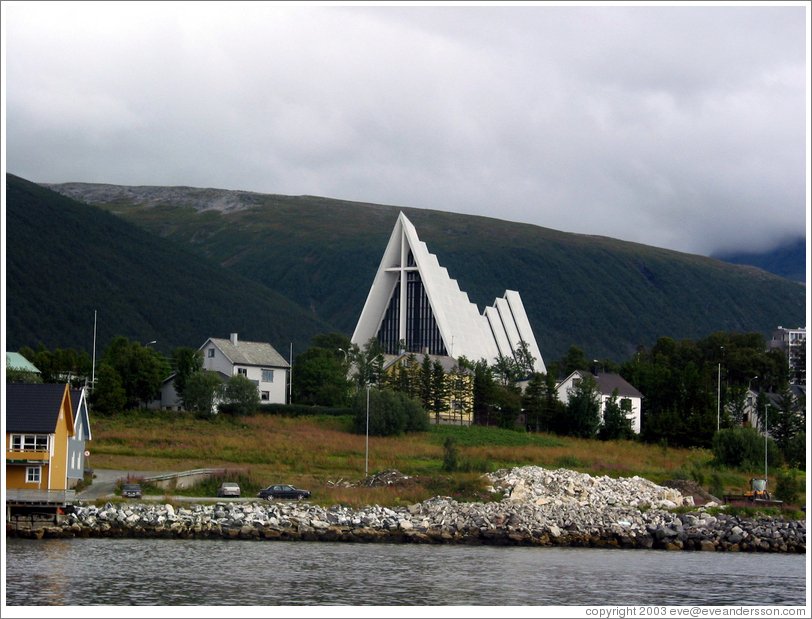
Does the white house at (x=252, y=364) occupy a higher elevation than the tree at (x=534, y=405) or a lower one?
higher

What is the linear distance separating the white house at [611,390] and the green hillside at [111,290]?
61.2 metres

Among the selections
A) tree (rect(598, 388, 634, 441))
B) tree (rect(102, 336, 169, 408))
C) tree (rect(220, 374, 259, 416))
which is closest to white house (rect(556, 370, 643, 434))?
tree (rect(598, 388, 634, 441))

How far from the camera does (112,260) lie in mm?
128375

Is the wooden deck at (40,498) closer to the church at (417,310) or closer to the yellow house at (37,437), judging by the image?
the yellow house at (37,437)

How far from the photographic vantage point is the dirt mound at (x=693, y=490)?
35.6 m

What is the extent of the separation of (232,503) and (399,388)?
27.8 meters

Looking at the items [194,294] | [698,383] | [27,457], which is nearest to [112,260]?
[194,294]

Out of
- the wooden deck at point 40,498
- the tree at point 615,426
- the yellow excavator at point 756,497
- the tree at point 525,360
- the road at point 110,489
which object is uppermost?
the tree at point 525,360

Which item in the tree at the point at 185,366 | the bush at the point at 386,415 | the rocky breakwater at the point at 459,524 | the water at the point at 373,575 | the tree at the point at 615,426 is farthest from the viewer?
the tree at the point at 615,426

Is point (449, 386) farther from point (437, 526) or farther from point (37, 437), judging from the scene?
point (37, 437)

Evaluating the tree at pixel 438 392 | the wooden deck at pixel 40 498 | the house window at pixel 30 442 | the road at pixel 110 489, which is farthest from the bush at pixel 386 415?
the wooden deck at pixel 40 498

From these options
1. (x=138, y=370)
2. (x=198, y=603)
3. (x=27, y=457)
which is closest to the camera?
(x=198, y=603)

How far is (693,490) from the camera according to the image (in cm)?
3625

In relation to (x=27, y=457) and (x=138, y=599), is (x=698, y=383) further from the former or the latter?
(x=138, y=599)
